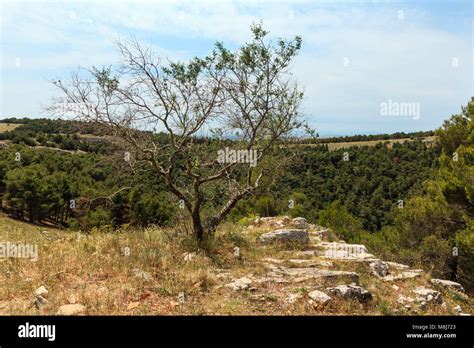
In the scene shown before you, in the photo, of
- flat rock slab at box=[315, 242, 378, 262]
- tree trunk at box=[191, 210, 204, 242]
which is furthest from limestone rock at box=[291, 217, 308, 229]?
tree trunk at box=[191, 210, 204, 242]

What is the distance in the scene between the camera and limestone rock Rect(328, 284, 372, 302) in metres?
7.32

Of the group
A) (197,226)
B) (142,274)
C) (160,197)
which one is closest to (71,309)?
(142,274)

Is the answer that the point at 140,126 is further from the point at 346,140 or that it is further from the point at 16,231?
the point at 346,140

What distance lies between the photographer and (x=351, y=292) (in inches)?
291

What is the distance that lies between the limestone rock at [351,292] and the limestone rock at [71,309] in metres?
4.65

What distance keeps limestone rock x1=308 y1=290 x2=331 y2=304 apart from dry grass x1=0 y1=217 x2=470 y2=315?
14 cm

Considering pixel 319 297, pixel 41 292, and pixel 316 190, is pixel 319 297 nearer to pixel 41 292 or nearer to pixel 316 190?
pixel 41 292

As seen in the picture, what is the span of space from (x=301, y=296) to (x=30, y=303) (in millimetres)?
4909

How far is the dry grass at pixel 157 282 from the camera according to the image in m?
6.50

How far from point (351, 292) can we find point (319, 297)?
768mm

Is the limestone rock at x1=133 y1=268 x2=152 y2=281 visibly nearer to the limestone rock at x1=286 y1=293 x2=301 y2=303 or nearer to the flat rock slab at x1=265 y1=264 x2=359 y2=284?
the flat rock slab at x1=265 y1=264 x2=359 y2=284

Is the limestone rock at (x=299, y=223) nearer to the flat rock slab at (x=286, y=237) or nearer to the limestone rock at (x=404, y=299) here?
the flat rock slab at (x=286, y=237)

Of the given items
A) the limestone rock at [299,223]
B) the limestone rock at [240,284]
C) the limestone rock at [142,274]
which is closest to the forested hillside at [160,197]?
the limestone rock at [299,223]
